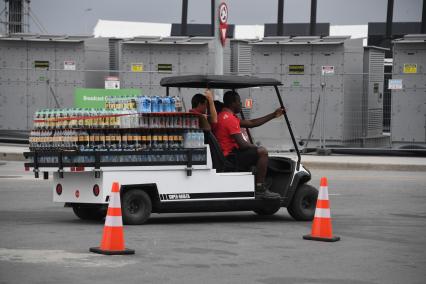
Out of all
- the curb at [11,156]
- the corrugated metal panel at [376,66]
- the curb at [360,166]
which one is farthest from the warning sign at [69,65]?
the corrugated metal panel at [376,66]

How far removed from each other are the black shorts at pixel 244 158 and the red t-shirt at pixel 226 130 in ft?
0.31

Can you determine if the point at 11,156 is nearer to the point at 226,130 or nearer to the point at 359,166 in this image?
the point at 359,166

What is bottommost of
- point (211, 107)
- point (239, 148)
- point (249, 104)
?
point (239, 148)

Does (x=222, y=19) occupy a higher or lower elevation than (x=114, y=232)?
higher

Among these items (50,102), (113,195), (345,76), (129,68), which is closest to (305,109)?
(345,76)

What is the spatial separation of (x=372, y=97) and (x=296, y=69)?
2436 mm

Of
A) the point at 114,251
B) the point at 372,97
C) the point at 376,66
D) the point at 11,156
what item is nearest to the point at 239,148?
the point at 114,251

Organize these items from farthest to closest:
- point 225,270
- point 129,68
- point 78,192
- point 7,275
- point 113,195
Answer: point 129,68, point 78,192, point 113,195, point 225,270, point 7,275

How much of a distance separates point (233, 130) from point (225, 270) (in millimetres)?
4326

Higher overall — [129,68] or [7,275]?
[129,68]

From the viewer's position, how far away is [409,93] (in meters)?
25.8

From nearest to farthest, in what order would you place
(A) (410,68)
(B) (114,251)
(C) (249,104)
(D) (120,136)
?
(B) (114,251) < (D) (120,136) < (A) (410,68) < (C) (249,104)

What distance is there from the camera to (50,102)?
28.1 meters

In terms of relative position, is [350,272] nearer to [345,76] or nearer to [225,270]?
[225,270]
